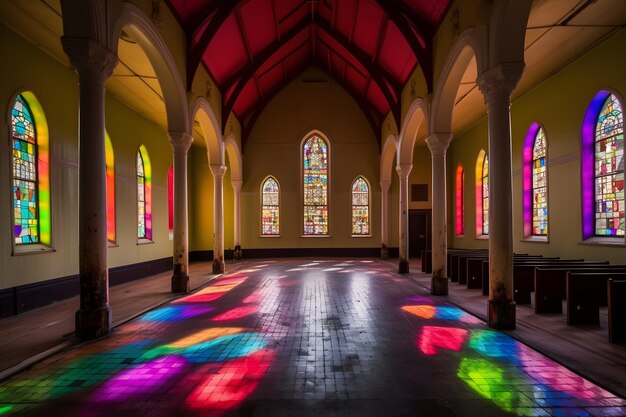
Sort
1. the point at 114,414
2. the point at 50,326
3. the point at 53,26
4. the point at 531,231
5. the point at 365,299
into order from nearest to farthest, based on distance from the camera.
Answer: the point at 114,414 < the point at 50,326 < the point at 53,26 < the point at 365,299 < the point at 531,231

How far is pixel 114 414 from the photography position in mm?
3361

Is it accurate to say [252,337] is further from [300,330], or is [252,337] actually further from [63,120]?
[63,120]

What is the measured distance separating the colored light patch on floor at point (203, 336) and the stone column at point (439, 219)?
4962 millimetres

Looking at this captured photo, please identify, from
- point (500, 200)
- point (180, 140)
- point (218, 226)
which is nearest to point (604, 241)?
point (500, 200)

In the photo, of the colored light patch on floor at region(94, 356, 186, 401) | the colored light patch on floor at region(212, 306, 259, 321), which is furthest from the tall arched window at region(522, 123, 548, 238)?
the colored light patch on floor at region(94, 356, 186, 401)

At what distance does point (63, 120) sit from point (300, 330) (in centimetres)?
762

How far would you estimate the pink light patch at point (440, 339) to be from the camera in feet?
16.6

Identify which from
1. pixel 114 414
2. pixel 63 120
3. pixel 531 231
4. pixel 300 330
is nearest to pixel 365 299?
pixel 300 330

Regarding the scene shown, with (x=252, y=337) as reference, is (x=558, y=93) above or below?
above

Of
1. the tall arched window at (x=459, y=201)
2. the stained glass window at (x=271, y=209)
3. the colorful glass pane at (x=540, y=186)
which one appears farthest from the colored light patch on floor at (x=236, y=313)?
the tall arched window at (x=459, y=201)

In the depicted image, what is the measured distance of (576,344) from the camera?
16.6 feet

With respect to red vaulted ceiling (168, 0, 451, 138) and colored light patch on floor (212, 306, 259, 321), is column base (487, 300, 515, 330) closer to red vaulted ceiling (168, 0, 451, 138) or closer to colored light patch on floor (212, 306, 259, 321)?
colored light patch on floor (212, 306, 259, 321)

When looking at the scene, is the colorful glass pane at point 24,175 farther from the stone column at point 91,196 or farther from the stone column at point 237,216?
the stone column at point 237,216

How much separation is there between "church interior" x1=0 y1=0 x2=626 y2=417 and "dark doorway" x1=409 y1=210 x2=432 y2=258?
65.1 inches
